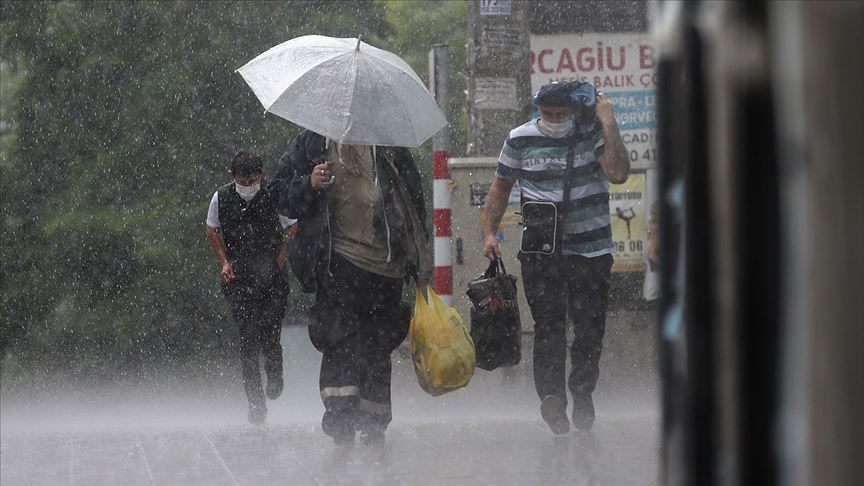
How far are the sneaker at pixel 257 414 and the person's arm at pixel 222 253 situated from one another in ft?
2.60

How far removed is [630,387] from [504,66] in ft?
7.45

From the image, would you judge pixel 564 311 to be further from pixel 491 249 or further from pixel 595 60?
pixel 595 60

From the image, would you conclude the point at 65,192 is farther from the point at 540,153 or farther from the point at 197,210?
the point at 540,153

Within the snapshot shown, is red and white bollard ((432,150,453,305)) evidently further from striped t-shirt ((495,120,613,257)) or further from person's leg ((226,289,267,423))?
striped t-shirt ((495,120,613,257))

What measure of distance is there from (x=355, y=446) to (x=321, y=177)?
1.31m

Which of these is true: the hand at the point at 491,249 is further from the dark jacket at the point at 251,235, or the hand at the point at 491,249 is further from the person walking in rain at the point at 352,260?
the dark jacket at the point at 251,235

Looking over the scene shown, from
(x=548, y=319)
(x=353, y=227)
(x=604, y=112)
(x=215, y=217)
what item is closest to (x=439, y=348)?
(x=353, y=227)

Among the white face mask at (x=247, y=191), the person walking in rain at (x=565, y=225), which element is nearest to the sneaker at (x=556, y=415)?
the person walking in rain at (x=565, y=225)

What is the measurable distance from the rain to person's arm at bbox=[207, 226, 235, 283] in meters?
0.02

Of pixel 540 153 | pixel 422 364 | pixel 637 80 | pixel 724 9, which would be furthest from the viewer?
pixel 637 80

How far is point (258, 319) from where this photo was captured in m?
9.29

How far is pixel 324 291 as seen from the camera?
23.9 ft

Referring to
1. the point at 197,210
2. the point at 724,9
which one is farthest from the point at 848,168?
the point at 197,210

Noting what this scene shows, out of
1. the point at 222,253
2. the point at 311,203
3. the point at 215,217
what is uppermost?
the point at 311,203
